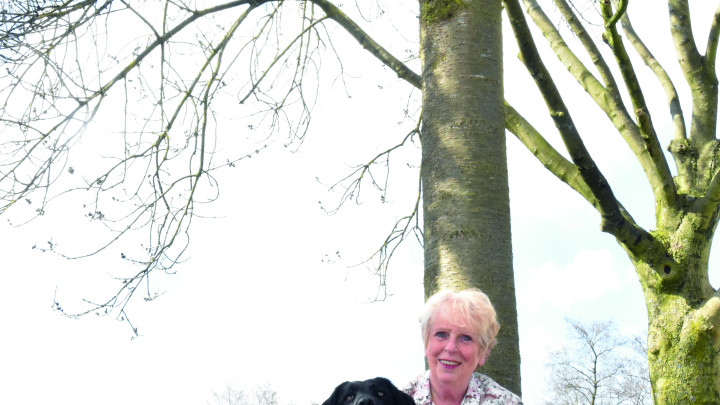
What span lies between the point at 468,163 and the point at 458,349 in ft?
4.38

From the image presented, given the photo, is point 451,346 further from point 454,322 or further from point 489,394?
point 489,394

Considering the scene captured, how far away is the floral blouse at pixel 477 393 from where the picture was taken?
333cm

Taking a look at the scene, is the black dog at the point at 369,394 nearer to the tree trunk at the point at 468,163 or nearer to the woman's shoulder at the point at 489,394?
the woman's shoulder at the point at 489,394

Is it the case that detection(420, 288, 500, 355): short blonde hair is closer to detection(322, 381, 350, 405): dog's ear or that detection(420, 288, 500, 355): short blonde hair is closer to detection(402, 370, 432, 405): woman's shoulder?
detection(402, 370, 432, 405): woman's shoulder

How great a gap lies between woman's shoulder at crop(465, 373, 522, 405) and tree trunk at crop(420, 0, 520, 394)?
1.68 feet

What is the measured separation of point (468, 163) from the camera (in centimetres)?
423

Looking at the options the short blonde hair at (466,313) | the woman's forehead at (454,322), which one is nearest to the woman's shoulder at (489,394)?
the short blonde hair at (466,313)

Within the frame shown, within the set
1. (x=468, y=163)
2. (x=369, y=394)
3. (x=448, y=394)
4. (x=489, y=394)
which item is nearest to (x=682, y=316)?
(x=468, y=163)

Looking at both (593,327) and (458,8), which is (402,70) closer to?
(458,8)

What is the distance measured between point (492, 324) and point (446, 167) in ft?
3.87

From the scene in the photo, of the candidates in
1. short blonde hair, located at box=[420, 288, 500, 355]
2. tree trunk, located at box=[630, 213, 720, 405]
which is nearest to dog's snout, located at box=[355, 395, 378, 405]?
short blonde hair, located at box=[420, 288, 500, 355]

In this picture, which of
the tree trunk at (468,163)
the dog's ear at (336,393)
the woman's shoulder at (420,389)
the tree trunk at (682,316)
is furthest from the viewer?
the tree trunk at (682,316)

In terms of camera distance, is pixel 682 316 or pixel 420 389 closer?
pixel 420 389

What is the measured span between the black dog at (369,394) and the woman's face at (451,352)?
0.67ft
